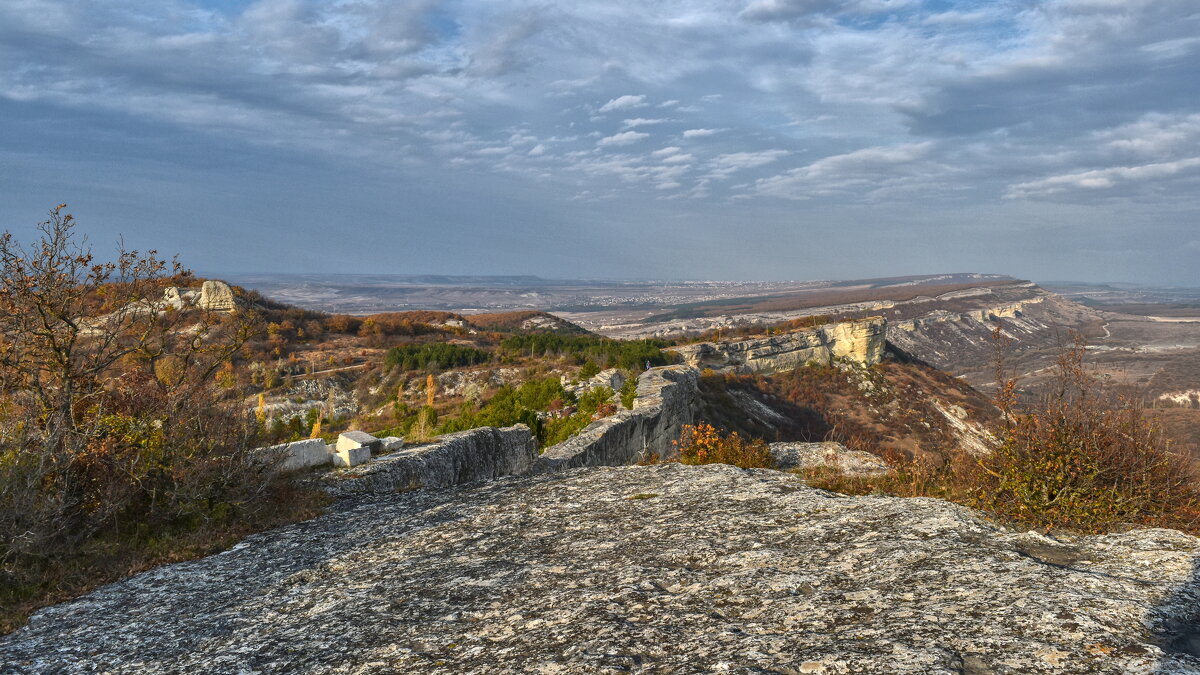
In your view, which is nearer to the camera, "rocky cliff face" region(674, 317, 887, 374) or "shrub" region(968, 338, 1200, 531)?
"shrub" region(968, 338, 1200, 531)

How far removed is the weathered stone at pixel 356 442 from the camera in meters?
11.0

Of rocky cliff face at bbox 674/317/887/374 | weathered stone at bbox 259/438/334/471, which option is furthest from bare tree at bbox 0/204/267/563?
rocky cliff face at bbox 674/317/887/374

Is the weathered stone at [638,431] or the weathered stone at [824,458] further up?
the weathered stone at [824,458]

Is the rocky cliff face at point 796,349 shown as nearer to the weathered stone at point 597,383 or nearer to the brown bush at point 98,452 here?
the weathered stone at point 597,383

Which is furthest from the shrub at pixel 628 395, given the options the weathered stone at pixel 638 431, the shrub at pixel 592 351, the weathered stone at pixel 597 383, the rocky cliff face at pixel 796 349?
the rocky cliff face at pixel 796 349

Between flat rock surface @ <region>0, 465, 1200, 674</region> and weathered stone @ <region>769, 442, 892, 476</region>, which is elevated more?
flat rock surface @ <region>0, 465, 1200, 674</region>

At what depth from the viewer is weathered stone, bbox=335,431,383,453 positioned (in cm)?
1100

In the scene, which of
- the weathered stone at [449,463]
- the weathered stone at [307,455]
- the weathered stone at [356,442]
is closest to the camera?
the weathered stone at [449,463]

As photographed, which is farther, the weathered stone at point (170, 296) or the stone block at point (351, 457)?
the stone block at point (351, 457)

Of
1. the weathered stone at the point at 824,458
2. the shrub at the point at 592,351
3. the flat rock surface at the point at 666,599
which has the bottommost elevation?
the shrub at the point at 592,351

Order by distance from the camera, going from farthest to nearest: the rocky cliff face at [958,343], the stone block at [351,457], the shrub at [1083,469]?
the rocky cliff face at [958,343] → the stone block at [351,457] → the shrub at [1083,469]

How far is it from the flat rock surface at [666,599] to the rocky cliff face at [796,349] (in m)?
59.6

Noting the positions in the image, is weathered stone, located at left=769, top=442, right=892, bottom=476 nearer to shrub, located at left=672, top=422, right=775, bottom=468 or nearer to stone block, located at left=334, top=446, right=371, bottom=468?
shrub, located at left=672, top=422, right=775, bottom=468

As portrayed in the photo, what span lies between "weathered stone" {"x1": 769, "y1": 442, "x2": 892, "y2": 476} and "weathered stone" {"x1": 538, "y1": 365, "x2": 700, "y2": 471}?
3.15 metres
